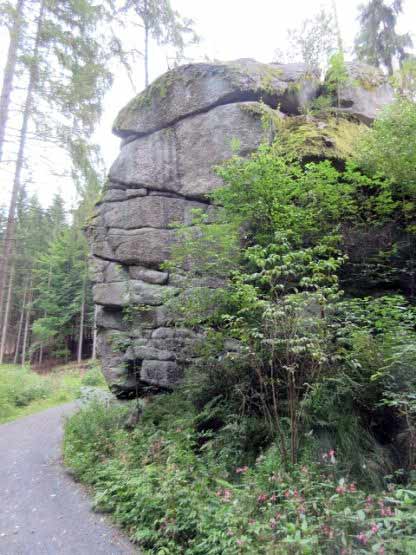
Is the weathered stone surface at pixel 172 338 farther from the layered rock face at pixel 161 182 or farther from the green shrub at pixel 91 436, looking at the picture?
the green shrub at pixel 91 436

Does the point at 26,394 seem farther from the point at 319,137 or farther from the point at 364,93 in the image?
the point at 364,93

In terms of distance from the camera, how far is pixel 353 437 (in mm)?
4230

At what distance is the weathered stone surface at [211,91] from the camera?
791 centimetres

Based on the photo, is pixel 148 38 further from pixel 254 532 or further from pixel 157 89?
pixel 254 532

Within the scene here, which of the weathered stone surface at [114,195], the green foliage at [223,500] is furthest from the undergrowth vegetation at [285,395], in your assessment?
the weathered stone surface at [114,195]

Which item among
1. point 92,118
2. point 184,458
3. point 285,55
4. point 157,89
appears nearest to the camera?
point 184,458

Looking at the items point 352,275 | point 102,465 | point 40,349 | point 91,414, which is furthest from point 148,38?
point 40,349

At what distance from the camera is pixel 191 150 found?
795cm

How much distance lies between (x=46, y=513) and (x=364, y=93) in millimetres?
10157

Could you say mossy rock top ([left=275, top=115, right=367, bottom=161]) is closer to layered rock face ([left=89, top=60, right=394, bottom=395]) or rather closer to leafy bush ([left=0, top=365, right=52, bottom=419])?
layered rock face ([left=89, top=60, right=394, bottom=395])

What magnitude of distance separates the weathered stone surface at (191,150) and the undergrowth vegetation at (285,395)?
4.11 ft

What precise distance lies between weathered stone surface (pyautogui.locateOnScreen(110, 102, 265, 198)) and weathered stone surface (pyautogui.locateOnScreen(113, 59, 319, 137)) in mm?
311

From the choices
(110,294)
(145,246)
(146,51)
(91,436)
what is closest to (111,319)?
(110,294)

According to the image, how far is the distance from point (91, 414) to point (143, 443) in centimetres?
182
